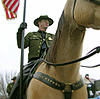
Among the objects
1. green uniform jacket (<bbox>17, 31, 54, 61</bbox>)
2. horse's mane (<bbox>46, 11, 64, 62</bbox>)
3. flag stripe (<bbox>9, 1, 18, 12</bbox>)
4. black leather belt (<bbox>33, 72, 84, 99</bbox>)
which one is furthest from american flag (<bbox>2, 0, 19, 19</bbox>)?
black leather belt (<bbox>33, 72, 84, 99</bbox>)

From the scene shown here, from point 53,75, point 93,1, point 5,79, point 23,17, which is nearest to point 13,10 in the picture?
point 23,17

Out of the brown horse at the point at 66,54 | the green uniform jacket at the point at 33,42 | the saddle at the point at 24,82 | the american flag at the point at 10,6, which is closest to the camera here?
the brown horse at the point at 66,54

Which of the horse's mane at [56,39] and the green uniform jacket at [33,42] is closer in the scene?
the horse's mane at [56,39]

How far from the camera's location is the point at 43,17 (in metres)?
3.87

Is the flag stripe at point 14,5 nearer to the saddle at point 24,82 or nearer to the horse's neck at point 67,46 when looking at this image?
the saddle at point 24,82

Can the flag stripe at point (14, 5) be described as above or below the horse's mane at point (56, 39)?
above

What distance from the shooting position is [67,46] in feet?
7.22

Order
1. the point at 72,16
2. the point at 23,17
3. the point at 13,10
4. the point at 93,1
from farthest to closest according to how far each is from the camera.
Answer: the point at 13,10 → the point at 23,17 → the point at 72,16 → the point at 93,1

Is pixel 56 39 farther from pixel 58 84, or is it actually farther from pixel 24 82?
pixel 24 82

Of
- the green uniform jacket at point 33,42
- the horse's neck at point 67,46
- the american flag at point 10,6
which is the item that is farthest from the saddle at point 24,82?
the american flag at point 10,6

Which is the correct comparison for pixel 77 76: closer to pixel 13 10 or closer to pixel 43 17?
pixel 43 17

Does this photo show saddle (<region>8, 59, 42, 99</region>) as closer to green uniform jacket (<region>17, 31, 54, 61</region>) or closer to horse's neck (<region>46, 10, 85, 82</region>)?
green uniform jacket (<region>17, 31, 54, 61</region>)

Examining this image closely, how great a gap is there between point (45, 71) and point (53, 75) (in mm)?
180

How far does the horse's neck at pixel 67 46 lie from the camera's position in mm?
2139
